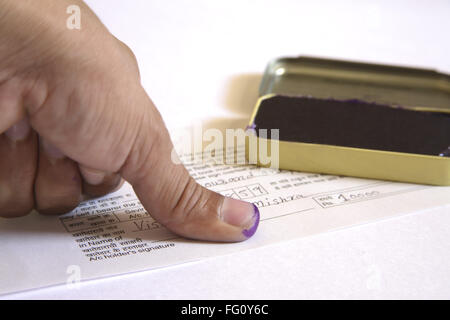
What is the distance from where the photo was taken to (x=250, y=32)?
57.5 inches

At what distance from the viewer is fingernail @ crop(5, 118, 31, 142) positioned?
2.42 feet

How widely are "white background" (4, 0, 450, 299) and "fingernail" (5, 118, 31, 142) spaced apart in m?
0.21

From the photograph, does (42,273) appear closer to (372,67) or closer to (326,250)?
(326,250)

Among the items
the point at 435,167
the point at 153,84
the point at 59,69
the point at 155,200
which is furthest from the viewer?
the point at 153,84

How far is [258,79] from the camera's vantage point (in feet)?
4.39

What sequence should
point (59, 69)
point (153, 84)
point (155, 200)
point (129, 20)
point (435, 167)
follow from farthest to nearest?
1. point (129, 20)
2. point (153, 84)
3. point (435, 167)
4. point (155, 200)
5. point (59, 69)

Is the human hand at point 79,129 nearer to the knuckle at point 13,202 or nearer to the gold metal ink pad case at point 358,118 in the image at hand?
the knuckle at point 13,202

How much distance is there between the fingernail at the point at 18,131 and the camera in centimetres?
74

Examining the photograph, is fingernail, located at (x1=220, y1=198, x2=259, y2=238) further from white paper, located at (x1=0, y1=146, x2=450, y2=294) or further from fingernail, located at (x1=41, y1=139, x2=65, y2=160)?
fingernail, located at (x1=41, y1=139, x2=65, y2=160)

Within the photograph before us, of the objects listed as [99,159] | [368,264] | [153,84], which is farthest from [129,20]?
[368,264]

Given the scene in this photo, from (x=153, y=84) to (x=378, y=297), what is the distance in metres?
0.74

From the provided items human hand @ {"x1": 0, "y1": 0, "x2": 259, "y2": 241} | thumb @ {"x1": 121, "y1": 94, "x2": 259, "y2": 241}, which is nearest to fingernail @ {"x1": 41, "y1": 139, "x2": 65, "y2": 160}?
human hand @ {"x1": 0, "y1": 0, "x2": 259, "y2": 241}

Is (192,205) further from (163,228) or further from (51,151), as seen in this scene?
(51,151)

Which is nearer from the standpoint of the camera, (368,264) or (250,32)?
(368,264)
